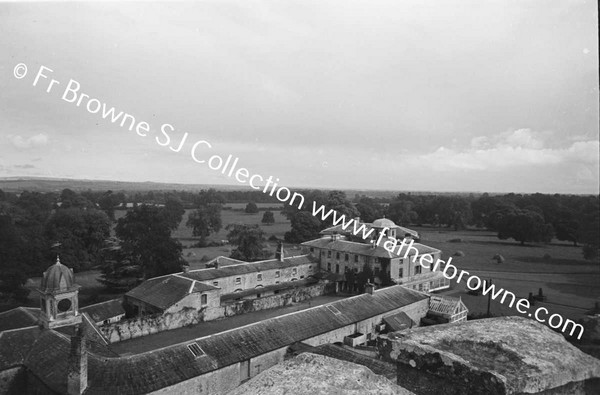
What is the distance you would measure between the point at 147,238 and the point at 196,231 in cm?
2896

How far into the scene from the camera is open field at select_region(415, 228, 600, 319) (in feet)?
113

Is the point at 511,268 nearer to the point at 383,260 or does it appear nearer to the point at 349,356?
the point at 383,260

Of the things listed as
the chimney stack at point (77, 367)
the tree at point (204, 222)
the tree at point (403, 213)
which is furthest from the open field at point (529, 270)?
the tree at point (204, 222)

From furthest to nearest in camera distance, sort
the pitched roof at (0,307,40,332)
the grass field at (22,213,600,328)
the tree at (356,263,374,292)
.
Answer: the tree at (356,263,374,292)
the grass field at (22,213,600,328)
the pitched roof at (0,307,40,332)

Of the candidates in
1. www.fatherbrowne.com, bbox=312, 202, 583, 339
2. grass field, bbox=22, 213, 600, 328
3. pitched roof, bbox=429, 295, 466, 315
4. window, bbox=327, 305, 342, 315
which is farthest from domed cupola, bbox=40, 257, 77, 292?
www.fatherbrowne.com, bbox=312, 202, 583, 339

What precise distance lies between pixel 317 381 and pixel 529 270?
55.4m

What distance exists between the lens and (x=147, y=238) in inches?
1441

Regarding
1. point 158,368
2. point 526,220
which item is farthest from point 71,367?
point 526,220

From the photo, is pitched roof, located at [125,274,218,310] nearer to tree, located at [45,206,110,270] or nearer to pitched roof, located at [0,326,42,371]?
pitched roof, located at [0,326,42,371]

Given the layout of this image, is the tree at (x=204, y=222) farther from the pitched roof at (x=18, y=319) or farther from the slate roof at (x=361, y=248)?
the pitched roof at (x=18, y=319)

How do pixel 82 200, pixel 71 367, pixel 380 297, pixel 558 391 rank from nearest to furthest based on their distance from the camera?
pixel 558 391 < pixel 71 367 < pixel 380 297 < pixel 82 200

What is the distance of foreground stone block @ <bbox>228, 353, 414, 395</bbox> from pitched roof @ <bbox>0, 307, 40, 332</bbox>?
21223 millimetres

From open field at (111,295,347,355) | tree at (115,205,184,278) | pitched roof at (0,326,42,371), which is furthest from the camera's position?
tree at (115,205,184,278)

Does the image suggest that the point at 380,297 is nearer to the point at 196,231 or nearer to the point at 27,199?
the point at 196,231
